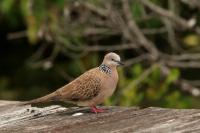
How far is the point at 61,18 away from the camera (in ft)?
33.9

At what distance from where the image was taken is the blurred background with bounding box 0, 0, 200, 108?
29.7 feet

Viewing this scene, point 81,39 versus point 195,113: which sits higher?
point 81,39

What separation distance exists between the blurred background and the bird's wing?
2.83 metres

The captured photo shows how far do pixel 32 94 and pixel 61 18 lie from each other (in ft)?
7.95

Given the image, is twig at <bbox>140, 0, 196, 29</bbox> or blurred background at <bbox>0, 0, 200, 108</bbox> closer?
twig at <bbox>140, 0, 196, 29</bbox>

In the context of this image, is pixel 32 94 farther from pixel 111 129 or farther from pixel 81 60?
pixel 111 129

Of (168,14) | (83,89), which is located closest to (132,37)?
(168,14)

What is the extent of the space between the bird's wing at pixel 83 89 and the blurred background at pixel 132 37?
9.27 feet

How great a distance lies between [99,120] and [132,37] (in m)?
4.18

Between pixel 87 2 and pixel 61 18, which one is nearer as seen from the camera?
pixel 87 2

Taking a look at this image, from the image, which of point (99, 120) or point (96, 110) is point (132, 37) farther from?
point (99, 120)

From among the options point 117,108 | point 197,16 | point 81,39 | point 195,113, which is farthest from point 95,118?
point 81,39

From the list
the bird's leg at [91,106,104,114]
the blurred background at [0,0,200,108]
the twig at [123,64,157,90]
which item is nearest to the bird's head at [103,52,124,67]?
the bird's leg at [91,106,104,114]

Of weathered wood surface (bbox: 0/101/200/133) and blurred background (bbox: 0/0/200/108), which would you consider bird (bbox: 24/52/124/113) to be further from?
blurred background (bbox: 0/0/200/108)
